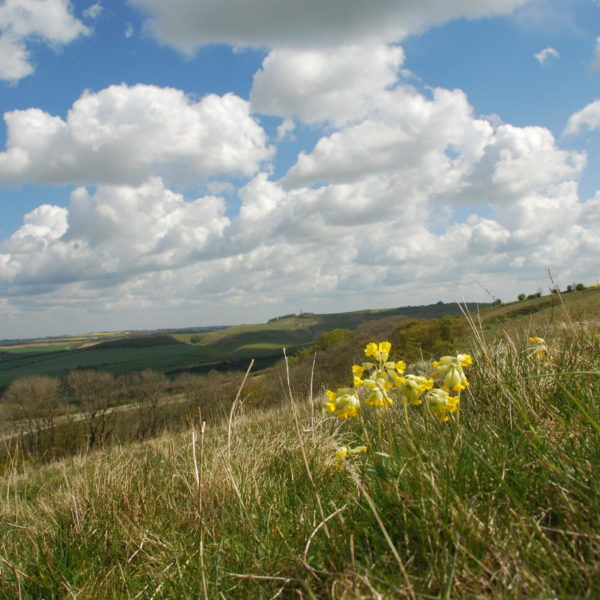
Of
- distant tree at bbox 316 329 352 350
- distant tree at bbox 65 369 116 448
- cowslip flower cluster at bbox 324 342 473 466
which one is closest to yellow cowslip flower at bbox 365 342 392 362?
cowslip flower cluster at bbox 324 342 473 466

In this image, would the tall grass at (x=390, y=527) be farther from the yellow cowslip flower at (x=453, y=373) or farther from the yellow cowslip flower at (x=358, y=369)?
the yellow cowslip flower at (x=358, y=369)

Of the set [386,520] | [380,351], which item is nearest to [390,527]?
[386,520]

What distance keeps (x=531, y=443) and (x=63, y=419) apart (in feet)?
220

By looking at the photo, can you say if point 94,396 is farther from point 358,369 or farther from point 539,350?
point 358,369

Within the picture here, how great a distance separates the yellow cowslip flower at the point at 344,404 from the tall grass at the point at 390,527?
28cm

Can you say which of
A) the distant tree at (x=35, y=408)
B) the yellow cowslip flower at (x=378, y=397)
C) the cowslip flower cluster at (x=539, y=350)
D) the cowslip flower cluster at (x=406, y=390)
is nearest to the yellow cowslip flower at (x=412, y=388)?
the cowslip flower cluster at (x=406, y=390)

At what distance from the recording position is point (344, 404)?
110 inches

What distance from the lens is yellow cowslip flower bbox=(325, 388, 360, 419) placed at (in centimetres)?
278

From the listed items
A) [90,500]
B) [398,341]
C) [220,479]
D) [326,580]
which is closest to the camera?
[326,580]

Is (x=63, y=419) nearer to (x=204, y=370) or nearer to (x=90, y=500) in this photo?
(x=90, y=500)

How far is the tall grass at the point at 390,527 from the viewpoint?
1689mm

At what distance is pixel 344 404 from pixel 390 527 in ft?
2.89

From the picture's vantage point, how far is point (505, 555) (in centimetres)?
170

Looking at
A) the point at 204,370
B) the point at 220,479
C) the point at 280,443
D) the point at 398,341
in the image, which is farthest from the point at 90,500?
the point at 204,370
